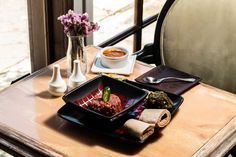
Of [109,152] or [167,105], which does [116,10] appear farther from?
[109,152]

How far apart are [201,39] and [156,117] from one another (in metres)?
0.63

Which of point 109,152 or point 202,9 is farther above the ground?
point 202,9

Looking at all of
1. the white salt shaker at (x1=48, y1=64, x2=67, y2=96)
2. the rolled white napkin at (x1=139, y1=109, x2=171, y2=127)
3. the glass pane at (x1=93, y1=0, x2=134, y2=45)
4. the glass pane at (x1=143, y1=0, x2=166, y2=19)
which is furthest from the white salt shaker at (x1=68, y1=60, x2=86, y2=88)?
the glass pane at (x1=143, y1=0, x2=166, y2=19)

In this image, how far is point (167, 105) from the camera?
147 cm

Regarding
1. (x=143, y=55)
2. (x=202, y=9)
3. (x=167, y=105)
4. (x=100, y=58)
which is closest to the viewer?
(x=167, y=105)

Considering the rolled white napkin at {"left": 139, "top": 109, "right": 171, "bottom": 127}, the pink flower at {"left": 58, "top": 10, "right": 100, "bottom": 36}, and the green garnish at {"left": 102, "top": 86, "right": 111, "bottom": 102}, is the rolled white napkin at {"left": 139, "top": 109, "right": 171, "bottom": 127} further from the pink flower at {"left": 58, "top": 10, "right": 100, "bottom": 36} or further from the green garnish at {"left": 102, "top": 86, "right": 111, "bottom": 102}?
the pink flower at {"left": 58, "top": 10, "right": 100, "bottom": 36}

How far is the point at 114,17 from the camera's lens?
8.50 ft

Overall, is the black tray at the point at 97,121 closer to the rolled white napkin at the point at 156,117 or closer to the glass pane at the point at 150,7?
the rolled white napkin at the point at 156,117

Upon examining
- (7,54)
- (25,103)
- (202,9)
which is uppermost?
(202,9)

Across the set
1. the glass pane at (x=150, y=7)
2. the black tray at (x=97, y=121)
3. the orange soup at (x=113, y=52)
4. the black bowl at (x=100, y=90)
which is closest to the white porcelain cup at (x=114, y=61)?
the orange soup at (x=113, y=52)

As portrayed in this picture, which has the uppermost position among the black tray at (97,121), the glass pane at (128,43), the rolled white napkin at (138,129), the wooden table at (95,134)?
the rolled white napkin at (138,129)

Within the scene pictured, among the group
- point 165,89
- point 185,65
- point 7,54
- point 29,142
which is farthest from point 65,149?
point 7,54

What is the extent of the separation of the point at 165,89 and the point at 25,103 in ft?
1.43

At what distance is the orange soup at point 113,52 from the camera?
69.7 inches
